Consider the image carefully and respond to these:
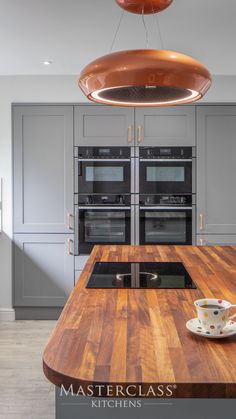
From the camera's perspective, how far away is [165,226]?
4.22m

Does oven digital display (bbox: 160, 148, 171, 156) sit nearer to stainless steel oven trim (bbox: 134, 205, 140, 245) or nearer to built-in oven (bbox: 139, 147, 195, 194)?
built-in oven (bbox: 139, 147, 195, 194)

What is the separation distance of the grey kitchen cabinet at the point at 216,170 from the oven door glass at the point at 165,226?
0.41 ft

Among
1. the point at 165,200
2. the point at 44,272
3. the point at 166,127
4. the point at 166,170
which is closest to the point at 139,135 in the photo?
the point at 166,127

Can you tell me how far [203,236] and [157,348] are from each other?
319cm

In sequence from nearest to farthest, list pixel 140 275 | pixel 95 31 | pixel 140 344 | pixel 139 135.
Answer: pixel 140 344 → pixel 140 275 → pixel 95 31 → pixel 139 135

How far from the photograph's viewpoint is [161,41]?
3242 millimetres

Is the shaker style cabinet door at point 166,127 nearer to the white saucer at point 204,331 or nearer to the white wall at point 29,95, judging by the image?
the white wall at point 29,95

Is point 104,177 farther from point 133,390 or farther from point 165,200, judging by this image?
point 133,390

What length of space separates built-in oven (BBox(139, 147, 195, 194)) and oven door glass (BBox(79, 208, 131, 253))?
343mm

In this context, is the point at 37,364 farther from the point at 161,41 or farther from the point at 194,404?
the point at 161,41

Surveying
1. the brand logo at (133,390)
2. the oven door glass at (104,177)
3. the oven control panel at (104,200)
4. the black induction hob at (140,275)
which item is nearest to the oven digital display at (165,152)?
the oven door glass at (104,177)

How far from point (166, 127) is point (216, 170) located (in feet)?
2.09

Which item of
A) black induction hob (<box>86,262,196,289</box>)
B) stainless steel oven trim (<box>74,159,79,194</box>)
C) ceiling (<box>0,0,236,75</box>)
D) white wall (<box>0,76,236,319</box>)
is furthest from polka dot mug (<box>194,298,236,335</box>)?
white wall (<box>0,76,236,319</box>)

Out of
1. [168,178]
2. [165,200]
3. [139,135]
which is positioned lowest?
[165,200]
